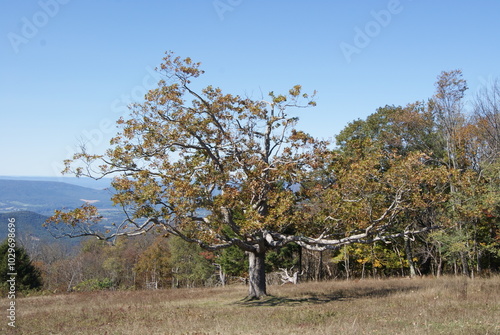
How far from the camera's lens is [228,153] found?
68.5 ft

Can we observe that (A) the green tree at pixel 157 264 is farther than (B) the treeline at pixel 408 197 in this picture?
Yes

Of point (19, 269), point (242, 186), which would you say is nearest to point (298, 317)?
point (242, 186)

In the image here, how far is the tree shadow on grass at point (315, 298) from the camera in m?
18.8

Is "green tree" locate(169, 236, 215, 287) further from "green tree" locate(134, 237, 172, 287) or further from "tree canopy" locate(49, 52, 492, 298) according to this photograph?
"tree canopy" locate(49, 52, 492, 298)

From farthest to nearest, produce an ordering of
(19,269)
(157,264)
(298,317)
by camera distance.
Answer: (157,264)
(19,269)
(298,317)

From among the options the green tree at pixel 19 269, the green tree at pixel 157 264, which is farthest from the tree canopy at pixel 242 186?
the green tree at pixel 157 264

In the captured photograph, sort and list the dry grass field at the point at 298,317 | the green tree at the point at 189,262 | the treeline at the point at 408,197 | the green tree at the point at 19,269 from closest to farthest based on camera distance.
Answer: the dry grass field at the point at 298,317 < the treeline at the point at 408,197 < the green tree at the point at 19,269 < the green tree at the point at 189,262

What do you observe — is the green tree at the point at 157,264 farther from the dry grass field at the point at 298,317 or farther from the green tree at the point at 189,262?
the dry grass field at the point at 298,317

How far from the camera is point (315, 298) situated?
2044 centimetres

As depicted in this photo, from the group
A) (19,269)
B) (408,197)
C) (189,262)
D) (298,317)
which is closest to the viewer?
(298,317)

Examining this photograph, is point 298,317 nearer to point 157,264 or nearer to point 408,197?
point 408,197

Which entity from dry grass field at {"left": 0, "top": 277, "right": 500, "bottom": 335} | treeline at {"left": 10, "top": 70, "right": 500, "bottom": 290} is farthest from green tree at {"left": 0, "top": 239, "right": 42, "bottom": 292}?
dry grass field at {"left": 0, "top": 277, "right": 500, "bottom": 335}

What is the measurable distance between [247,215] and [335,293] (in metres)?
8.72

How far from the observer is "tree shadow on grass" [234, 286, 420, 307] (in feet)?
61.6
